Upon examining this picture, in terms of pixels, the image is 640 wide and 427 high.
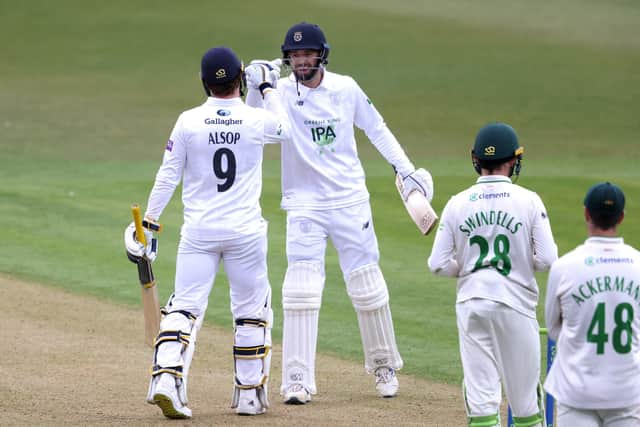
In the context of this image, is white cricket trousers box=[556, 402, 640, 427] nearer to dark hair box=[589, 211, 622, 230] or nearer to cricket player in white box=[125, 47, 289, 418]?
dark hair box=[589, 211, 622, 230]

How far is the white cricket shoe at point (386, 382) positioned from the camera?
900 cm

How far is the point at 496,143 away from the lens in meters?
6.75

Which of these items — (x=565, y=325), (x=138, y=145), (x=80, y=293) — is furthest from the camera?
(x=138, y=145)

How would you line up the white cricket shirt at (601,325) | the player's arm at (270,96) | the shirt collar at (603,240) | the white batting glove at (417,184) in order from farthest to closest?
the white batting glove at (417,184)
the player's arm at (270,96)
the shirt collar at (603,240)
the white cricket shirt at (601,325)

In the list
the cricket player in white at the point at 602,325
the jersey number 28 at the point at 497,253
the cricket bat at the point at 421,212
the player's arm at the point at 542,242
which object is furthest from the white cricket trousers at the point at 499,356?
→ the cricket bat at the point at 421,212

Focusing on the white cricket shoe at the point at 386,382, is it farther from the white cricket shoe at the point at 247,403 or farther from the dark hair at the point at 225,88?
the dark hair at the point at 225,88

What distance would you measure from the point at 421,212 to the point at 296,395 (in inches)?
68.1

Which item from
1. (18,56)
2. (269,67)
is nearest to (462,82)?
(18,56)

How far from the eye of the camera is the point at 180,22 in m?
41.2

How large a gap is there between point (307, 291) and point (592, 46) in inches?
1293

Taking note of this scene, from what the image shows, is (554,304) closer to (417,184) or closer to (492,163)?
(492,163)

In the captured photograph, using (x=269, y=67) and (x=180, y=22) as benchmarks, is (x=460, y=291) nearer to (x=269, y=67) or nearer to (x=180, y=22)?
(x=269, y=67)

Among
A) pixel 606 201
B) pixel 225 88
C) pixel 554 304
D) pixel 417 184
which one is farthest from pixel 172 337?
pixel 606 201

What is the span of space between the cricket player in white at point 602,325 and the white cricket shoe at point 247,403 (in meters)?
3.01
